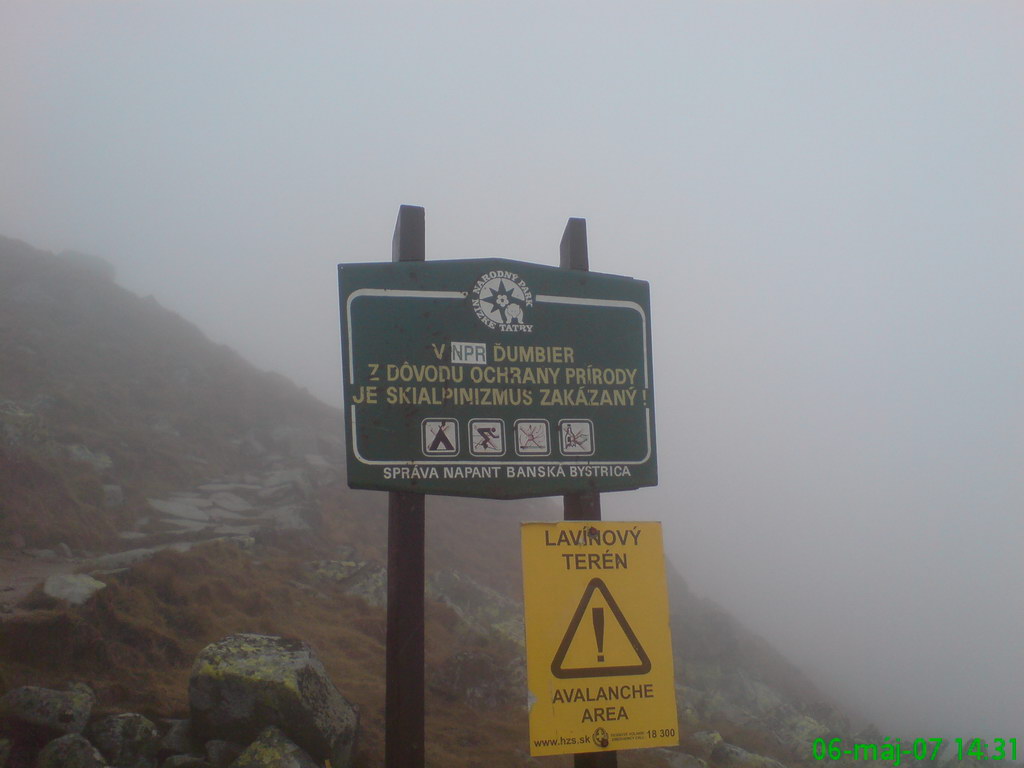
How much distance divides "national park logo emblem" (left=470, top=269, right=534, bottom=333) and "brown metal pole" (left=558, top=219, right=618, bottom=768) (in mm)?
501

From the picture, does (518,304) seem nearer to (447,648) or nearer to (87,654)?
(87,654)

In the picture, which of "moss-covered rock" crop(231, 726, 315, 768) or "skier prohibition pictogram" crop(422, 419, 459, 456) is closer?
"skier prohibition pictogram" crop(422, 419, 459, 456)

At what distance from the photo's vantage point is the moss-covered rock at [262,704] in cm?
784

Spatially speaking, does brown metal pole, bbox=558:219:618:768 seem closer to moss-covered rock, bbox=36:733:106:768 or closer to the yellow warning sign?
the yellow warning sign

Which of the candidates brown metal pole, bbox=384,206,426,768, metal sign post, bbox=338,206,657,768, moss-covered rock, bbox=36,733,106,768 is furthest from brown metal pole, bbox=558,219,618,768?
moss-covered rock, bbox=36,733,106,768

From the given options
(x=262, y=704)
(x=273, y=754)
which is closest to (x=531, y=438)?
(x=273, y=754)

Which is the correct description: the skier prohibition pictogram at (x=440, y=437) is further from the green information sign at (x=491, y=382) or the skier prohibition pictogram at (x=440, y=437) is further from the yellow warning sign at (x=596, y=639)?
the yellow warning sign at (x=596, y=639)

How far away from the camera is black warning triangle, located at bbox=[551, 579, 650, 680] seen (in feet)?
14.0

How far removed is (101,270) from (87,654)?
54546 mm

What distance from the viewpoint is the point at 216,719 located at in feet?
25.8

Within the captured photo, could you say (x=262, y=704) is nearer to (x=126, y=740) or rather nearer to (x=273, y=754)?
(x=273, y=754)

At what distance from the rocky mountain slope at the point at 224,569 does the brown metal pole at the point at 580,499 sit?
4888mm

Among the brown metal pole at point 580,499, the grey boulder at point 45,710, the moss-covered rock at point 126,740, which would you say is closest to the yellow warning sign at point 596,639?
the brown metal pole at point 580,499

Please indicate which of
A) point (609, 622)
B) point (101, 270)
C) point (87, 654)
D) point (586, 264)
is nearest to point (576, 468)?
point (609, 622)
